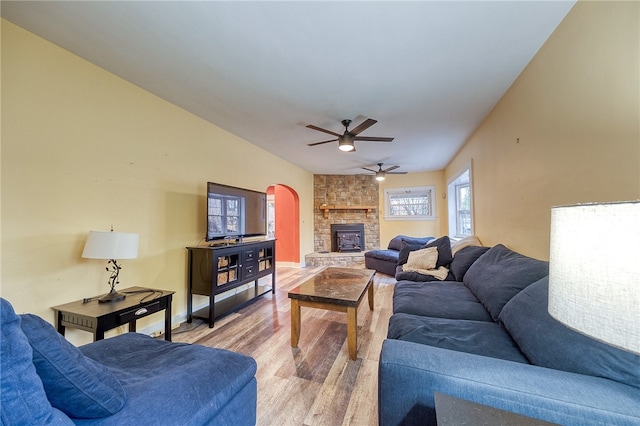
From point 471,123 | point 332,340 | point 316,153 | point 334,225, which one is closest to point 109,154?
point 332,340

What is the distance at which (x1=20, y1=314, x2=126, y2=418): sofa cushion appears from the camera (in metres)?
0.75

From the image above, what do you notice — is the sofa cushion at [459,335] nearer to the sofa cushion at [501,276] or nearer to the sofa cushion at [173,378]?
the sofa cushion at [501,276]

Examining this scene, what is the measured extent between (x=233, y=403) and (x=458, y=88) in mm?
3089

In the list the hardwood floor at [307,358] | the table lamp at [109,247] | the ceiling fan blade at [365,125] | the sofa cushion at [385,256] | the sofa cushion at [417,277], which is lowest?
the hardwood floor at [307,358]

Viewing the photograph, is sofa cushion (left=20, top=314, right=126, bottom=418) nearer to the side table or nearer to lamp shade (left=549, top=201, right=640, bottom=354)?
the side table

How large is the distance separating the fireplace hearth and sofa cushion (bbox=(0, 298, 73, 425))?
244 inches

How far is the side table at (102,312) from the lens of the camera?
5.51 ft

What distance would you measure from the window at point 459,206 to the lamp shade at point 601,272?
443 centimetres

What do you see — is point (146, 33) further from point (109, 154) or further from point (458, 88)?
point (458, 88)

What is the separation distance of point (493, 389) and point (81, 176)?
2998 mm

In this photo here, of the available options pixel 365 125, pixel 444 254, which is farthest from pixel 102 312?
pixel 444 254

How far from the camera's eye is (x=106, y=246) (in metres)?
1.82

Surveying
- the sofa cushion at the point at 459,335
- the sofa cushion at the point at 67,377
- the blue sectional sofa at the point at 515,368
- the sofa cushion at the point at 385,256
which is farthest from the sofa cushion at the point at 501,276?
the sofa cushion at the point at 385,256

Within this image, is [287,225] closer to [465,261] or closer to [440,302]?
[465,261]
